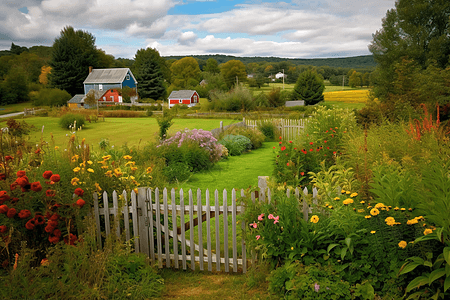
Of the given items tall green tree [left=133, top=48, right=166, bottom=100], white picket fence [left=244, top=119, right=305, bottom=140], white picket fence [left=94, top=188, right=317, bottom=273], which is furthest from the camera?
tall green tree [left=133, top=48, right=166, bottom=100]

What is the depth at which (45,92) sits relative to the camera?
1788 inches

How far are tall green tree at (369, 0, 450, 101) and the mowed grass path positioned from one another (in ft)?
72.4

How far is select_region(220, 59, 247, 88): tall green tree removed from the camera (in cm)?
8244

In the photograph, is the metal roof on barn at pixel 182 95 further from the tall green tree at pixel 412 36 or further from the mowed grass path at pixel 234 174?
the mowed grass path at pixel 234 174

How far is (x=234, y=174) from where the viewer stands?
10.3 metres

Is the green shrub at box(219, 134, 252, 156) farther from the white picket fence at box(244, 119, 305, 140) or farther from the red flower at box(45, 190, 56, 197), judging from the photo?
the red flower at box(45, 190, 56, 197)

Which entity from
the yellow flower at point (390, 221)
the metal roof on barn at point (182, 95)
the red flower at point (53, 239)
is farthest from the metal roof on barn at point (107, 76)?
the yellow flower at point (390, 221)

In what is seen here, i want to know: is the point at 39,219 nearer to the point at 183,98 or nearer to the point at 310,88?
the point at 310,88

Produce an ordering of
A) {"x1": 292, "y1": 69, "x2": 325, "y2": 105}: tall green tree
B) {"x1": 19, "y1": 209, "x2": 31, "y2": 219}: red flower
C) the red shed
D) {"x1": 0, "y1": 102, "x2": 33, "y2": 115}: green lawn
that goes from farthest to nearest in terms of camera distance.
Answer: the red shed < {"x1": 292, "y1": 69, "x2": 325, "y2": 105}: tall green tree < {"x1": 0, "y1": 102, "x2": 33, "y2": 115}: green lawn < {"x1": 19, "y1": 209, "x2": 31, "y2": 219}: red flower

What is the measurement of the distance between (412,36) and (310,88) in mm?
17614

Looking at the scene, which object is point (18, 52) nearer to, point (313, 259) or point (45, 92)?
point (45, 92)

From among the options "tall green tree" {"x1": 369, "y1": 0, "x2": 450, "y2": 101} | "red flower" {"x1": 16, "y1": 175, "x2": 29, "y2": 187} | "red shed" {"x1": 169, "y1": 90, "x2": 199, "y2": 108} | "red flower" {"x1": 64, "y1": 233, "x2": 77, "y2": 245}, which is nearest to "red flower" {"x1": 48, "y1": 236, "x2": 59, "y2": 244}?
"red flower" {"x1": 64, "y1": 233, "x2": 77, "y2": 245}

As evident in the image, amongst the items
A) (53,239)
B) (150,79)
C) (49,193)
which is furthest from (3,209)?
Result: (150,79)

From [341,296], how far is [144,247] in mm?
2721
